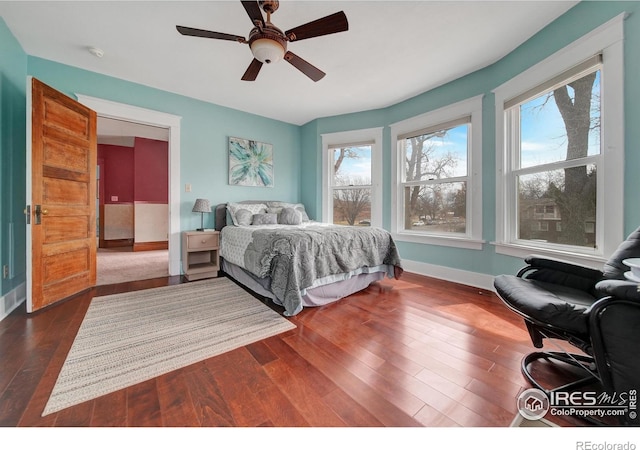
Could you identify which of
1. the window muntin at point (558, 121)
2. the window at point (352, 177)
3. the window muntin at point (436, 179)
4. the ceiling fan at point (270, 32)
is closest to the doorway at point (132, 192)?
the window at point (352, 177)

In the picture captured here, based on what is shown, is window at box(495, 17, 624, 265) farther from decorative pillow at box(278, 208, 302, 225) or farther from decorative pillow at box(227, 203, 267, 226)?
decorative pillow at box(227, 203, 267, 226)

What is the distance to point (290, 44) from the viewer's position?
2553 mm

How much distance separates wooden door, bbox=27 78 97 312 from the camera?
2.26 metres

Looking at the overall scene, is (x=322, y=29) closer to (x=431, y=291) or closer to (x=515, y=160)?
(x=515, y=160)

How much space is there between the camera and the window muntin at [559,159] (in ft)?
6.89

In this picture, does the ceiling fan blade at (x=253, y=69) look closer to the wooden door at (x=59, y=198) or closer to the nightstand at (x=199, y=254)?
the wooden door at (x=59, y=198)

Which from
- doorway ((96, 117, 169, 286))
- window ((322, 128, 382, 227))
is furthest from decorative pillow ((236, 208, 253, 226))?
doorway ((96, 117, 169, 286))

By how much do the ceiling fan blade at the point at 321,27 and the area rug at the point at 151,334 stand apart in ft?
7.46

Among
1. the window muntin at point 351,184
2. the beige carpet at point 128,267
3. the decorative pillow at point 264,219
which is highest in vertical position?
the window muntin at point 351,184

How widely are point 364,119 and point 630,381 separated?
13.7 ft

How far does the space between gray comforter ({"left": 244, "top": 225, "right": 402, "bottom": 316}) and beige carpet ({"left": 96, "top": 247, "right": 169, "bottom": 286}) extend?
197 centimetres

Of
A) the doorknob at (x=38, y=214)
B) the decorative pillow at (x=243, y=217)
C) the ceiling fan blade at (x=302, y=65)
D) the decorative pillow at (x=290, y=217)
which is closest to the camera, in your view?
the ceiling fan blade at (x=302, y=65)

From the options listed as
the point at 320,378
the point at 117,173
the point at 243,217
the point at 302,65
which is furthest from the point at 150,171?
the point at 320,378

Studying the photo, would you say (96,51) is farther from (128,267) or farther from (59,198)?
(128,267)
